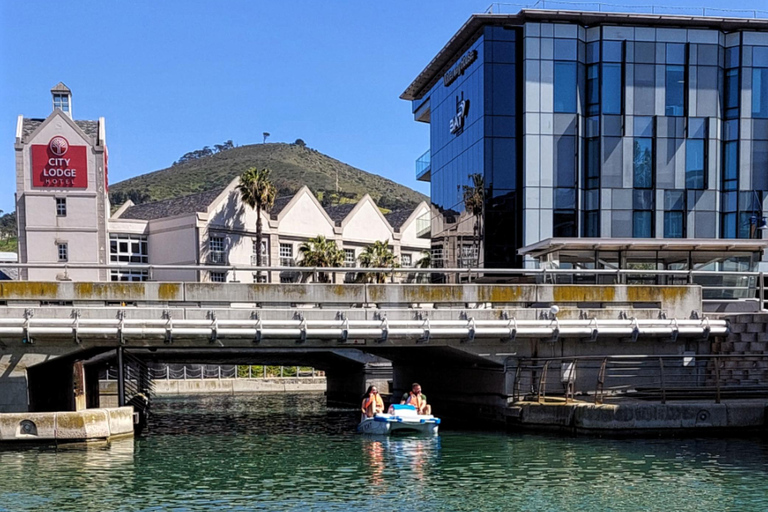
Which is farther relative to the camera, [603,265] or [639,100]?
[639,100]

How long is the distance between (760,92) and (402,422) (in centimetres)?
3673

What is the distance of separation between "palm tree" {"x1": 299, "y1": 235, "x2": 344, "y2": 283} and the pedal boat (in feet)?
148

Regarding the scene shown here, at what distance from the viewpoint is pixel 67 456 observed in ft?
85.5

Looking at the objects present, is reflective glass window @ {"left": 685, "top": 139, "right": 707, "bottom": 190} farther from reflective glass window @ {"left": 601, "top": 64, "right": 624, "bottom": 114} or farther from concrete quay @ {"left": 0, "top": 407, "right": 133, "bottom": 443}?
concrete quay @ {"left": 0, "top": 407, "right": 133, "bottom": 443}

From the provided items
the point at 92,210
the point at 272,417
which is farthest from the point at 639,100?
the point at 92,210

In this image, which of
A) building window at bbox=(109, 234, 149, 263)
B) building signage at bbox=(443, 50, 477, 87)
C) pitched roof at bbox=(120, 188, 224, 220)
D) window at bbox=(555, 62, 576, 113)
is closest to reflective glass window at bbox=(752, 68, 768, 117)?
window at bbox=(555, 62, 576, 113)

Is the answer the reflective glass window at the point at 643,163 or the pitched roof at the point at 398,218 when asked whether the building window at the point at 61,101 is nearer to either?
the pitched roof at the point at 398,218

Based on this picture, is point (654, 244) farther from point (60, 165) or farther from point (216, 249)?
point (60, 165)

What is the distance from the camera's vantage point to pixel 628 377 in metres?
33.1

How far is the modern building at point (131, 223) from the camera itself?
2980 inches

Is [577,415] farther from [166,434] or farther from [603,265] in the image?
[166,434]

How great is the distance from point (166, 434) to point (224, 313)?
6107 millimetres

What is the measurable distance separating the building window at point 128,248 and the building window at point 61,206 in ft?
21.1

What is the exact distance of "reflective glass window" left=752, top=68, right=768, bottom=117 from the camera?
5584 cm
